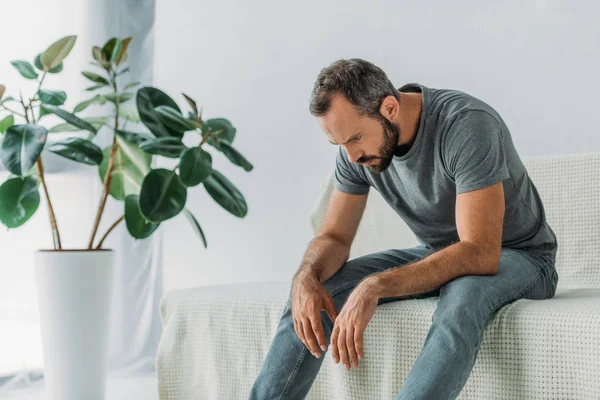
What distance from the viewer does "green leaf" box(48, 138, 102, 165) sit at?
6.77ft

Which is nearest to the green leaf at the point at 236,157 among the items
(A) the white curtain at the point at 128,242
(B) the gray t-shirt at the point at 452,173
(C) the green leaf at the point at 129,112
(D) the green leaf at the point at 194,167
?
(D) the green leaf at the point at 194,167

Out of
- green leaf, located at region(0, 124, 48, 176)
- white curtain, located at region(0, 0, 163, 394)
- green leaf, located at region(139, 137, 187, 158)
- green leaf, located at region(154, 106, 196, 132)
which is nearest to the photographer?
green leaf, located at region(0, 124, 48, 176)

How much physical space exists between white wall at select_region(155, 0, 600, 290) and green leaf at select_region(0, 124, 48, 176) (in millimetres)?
1033

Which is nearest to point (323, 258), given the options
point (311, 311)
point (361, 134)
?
point (311, 311)

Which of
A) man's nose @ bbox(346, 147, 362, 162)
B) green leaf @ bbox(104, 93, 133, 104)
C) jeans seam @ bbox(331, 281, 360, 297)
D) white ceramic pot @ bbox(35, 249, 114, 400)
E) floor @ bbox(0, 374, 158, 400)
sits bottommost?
floor @ bbox(0, 374, 158, 400)

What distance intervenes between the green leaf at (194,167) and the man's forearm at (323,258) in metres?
0.40

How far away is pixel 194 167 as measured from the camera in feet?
6.55

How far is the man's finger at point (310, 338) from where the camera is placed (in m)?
1.51

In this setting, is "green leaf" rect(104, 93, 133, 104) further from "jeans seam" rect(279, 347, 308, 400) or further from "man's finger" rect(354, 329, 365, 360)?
"man's finger" rect(354, 329, 365, 360)

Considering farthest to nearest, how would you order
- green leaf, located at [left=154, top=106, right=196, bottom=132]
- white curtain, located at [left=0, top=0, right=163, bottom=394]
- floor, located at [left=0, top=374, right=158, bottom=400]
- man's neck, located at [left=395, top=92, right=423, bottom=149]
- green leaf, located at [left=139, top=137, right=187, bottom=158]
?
white curtain, located at [left=0, top=0, right=163, bottom=394] → floor, located at [left=0, top=374, right=158, bottom=400] → green leaf, located at [left=154, top=106, right=196, bottom=132] → green leaf, located at [left=139, top=137, right=187, bottom=158] → man's neck, located at [left=395, top=92, right=423, bottom=149]

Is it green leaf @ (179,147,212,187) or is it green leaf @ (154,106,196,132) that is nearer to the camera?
green leaf @ (179,147,212,187)

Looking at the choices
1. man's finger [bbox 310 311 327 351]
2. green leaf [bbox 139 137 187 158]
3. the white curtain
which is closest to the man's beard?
man's finger [bbox 310 311 327 351]

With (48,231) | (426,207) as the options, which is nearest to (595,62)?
(426,207)

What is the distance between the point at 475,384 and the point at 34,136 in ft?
4.05
